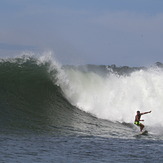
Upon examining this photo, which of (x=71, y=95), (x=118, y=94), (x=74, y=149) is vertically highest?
(x=118, y=94)

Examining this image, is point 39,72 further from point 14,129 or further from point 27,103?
point 14,129

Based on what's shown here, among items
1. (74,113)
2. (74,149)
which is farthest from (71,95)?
(74,149)

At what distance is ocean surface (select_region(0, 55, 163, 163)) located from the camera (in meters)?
10.4

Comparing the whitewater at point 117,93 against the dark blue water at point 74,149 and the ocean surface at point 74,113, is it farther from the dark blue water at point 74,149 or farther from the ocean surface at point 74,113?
the dark blue water at point 74,149

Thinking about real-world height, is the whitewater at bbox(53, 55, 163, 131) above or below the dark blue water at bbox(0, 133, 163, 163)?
above

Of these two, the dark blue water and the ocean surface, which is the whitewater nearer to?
the ocean surface

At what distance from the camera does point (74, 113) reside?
18812 millimetres

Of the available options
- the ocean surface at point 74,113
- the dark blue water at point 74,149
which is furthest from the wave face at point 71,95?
the dark blue water at point 74,149

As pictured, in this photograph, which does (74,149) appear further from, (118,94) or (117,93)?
(117,93)

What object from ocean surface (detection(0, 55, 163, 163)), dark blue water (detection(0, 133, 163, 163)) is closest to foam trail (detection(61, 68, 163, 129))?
ocean surface (detection(0, 55, 163, 163))

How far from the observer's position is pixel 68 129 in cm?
1458

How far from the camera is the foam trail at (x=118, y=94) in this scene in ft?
67.3

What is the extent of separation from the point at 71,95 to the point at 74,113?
3.06 meters

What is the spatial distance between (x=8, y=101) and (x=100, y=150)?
7944mm
